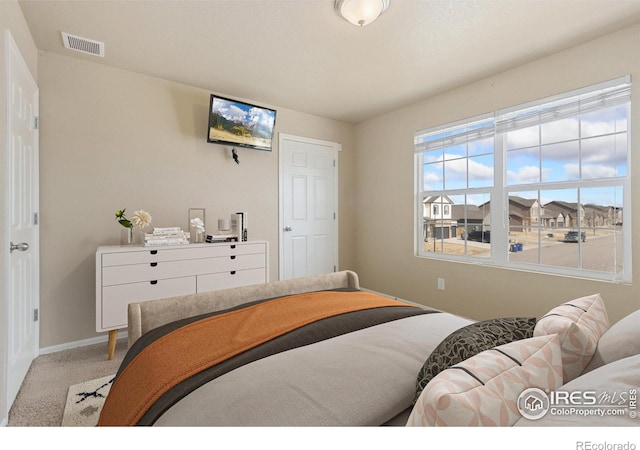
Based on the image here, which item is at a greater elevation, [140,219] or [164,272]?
[140,219]

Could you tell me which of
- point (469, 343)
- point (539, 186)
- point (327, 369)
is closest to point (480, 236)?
point (539, 186)

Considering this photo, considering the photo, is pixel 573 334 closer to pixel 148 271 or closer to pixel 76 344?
pixel 148 271

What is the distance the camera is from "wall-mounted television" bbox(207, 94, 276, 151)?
315 centimetres

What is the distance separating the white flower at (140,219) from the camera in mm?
2664

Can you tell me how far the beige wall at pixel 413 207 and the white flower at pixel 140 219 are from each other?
270 cm

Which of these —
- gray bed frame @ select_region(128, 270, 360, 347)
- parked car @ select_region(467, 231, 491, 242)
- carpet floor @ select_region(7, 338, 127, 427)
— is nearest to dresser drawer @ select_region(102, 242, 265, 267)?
carpet floor @ select_region(7, 338, 127, 427)

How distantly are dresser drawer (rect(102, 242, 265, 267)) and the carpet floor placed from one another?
75cm

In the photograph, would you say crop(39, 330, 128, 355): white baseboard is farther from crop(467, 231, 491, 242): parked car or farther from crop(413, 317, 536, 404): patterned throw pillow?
crop(467, 231, 491, 242): parked car

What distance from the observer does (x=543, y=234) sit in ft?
8.96

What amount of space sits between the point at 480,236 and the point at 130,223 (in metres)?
3.28

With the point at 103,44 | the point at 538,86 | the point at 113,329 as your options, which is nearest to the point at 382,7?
the point at 538,86

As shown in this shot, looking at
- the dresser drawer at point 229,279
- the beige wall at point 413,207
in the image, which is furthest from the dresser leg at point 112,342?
the beige wall at point 413,207

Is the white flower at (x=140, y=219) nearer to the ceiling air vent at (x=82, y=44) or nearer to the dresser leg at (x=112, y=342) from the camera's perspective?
the dresser leg at (x=112, y=342)

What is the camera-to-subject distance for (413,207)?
3725 millimetres
